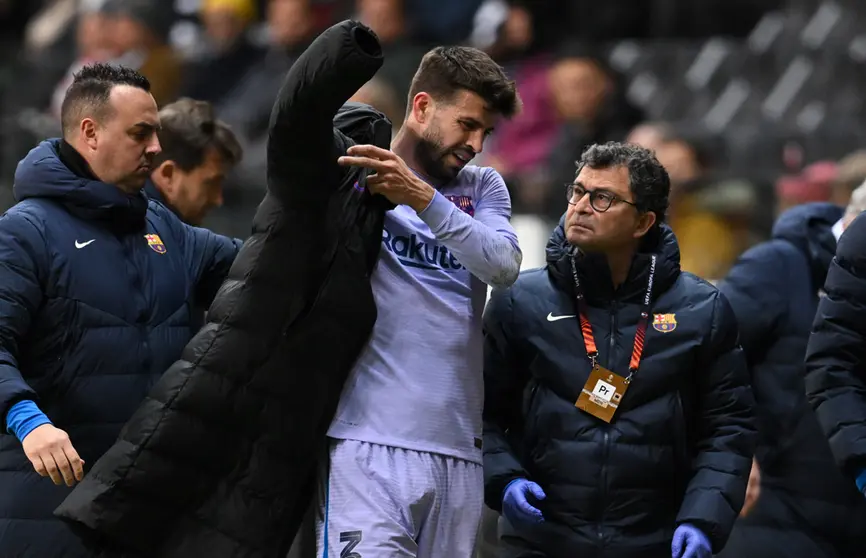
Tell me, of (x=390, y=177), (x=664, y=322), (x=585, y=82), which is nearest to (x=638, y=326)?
(x=664, y=322)

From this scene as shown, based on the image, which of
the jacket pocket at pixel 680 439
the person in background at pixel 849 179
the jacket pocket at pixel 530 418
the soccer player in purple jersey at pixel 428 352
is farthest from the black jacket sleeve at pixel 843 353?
the person in background at pixel 849 179

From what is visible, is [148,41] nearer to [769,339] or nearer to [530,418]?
[769,339]

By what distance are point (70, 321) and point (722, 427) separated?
2.10 m

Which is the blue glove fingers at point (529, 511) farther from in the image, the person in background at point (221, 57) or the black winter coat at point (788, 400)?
the person in background at point (221, 57)

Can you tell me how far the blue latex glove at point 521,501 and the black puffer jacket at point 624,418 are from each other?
64mm

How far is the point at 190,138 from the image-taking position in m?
5.99

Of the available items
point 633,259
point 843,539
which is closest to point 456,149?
point 633,259

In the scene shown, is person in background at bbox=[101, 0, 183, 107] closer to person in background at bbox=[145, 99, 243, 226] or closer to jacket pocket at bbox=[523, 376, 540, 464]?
person in background at bbox=[145, 99, 243, 226]

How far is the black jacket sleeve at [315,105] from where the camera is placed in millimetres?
4293

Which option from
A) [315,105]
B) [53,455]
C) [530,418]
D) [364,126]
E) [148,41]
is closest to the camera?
[315,105]

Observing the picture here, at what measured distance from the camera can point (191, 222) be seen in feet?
19.7

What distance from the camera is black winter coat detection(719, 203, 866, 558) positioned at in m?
5.73

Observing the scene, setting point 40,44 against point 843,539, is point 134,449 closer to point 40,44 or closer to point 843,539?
point 843,539

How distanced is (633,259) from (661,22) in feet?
22.6
